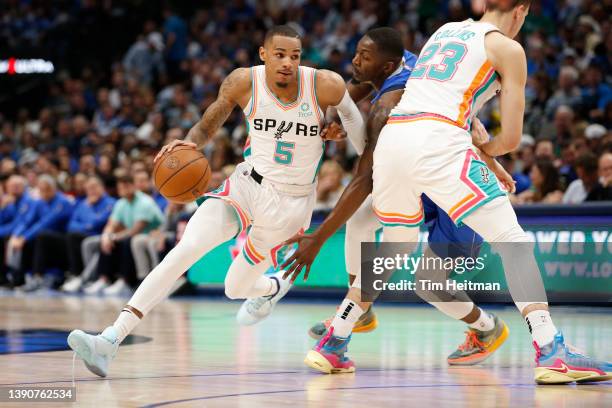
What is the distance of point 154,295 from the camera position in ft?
18.1

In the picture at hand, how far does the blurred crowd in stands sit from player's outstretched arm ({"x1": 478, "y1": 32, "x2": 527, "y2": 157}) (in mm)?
3693

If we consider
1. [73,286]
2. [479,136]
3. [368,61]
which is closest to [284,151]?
[368,61]

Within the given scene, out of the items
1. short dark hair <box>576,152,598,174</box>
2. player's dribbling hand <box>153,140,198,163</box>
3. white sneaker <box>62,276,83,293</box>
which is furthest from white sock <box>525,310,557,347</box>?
white sneaker <box>62,276,83,293</box>

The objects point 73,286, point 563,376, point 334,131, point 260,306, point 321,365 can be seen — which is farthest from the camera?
point 73,286

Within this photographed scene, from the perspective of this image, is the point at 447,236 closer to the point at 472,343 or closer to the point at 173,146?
the point at 472,343

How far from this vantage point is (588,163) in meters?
10.4

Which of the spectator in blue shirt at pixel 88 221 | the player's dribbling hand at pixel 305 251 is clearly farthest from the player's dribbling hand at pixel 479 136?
the spectator in blue shirt at pixel 88 221

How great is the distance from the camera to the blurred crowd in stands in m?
12.5

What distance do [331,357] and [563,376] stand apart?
1287 mm

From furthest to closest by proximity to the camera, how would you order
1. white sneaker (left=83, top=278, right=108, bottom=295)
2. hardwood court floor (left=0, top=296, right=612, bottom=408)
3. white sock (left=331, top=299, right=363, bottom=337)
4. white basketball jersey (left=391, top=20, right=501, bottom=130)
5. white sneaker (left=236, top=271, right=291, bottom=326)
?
white sneaker (left=83, top=278, right=108, bottom=295), white sneaker (left=236, top=271, right=291, bottom=326), white sock (left=331, top=299, right=363, bottom=337), white basketball jersey (left=391, top=20, right=501, bottom=130), hardwood court floor (left=0, top=296, right=612, bottom=408)

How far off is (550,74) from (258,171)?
8.70 metres

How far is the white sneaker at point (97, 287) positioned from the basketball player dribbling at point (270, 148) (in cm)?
820

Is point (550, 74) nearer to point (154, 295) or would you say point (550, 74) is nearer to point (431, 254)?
point (431, 254)

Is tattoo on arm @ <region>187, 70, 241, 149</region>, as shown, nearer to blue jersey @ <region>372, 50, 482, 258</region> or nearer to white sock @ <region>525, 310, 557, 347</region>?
blue jersey @ <region>372, 50, 482, 258</region>
